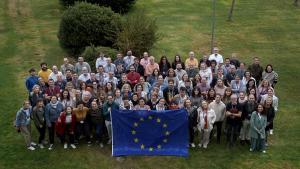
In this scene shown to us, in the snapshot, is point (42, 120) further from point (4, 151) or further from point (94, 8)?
point (94, 8)

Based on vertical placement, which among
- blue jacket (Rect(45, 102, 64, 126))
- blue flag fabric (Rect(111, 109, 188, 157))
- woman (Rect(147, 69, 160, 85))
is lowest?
blue flag fabric (Rect(111, 109, 188, 157))

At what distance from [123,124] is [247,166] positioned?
4178 millimetres

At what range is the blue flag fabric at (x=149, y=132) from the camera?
15.2 metres

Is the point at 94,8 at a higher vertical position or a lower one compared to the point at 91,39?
higher

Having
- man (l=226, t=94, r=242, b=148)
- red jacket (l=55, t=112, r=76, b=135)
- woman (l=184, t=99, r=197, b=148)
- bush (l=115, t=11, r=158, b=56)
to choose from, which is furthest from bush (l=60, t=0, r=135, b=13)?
man (l=226, t=94, r=242, b=148)

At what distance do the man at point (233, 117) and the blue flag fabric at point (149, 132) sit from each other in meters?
1.42

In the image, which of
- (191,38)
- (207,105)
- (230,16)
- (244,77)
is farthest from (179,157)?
(230,16)

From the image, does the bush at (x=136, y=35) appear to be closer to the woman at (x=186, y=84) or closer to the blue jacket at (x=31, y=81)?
the blue jacket at (x=31, y=81)

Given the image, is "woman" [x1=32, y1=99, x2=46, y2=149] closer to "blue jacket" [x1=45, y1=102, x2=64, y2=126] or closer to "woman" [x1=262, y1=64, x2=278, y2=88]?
"blue jacket" [x1=45, y1=102, x2=64, y2=126]

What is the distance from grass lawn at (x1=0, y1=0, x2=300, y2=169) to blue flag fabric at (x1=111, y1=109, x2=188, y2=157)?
0.33 meters

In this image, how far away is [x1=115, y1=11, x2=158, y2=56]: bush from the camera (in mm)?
22031

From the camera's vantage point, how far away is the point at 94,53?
21.3m

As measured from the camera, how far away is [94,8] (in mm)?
23484

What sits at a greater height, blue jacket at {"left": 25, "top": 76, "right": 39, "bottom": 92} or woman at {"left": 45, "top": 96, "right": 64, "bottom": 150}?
blue jacket at {"left": 25, "top": 76, "right": 39, "bottom": 92}
